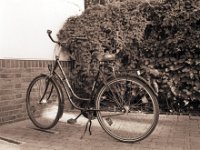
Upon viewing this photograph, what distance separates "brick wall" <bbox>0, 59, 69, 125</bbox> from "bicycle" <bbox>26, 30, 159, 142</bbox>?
0.79 feet

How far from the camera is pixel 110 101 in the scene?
184 inches

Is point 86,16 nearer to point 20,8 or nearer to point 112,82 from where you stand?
point 20,8

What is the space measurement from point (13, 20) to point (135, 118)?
8.25 feet

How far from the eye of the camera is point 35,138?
4797 mm

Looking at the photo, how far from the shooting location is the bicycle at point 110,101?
4391 mm

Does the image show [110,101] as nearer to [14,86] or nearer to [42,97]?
[42,97]

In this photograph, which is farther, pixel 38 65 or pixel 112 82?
pixel 38 65

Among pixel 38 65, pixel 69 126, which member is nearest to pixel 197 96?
pixel 69 126

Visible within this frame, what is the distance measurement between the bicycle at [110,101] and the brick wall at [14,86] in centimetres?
24

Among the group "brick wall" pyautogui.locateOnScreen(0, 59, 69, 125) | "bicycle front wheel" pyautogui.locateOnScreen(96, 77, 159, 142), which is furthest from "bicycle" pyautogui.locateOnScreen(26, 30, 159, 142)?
"brick wall" pyautogui.locateOnScreen(0, 59, 69, 125)

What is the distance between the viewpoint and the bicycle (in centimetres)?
439

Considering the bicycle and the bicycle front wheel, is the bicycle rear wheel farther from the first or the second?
the bicycle front wheel

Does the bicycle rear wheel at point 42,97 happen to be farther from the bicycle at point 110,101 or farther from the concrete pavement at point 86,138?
the concrete pavement at point 86,138

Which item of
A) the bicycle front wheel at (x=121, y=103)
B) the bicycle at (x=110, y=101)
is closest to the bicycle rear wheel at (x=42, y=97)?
the bicycle at (x=110, y=101)
